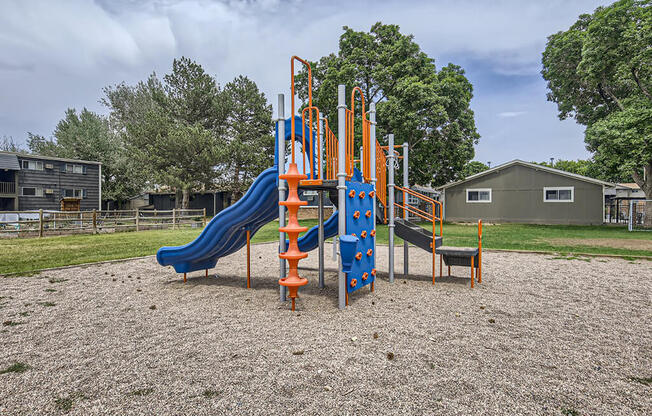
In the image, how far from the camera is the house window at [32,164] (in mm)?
27158

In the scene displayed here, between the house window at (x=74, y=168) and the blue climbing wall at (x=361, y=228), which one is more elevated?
the house window at (x=74, y=168)

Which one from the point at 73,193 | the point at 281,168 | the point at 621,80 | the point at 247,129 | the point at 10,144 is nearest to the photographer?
the point at 281,168

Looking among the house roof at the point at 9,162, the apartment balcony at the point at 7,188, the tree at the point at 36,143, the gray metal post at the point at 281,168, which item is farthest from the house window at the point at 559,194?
the tree at the point at 36,143

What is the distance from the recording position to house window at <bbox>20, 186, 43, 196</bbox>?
89.1ft

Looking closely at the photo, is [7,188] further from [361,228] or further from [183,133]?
[361,228]

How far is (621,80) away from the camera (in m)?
19.0

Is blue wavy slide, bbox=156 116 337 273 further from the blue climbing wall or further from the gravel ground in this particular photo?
the blue climbing wall

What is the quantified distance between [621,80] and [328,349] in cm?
2396

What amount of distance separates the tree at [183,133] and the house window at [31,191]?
7292 millimetres

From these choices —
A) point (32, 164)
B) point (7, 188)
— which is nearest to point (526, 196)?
point (32, 164)

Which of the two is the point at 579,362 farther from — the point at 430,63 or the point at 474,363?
the point at 430,63

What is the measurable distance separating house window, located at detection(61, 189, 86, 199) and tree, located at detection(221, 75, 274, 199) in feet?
38.1

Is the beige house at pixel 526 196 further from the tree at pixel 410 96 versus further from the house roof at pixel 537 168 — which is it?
the tree at pixel 410 96

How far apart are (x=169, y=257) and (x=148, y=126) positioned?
88.3 ft
